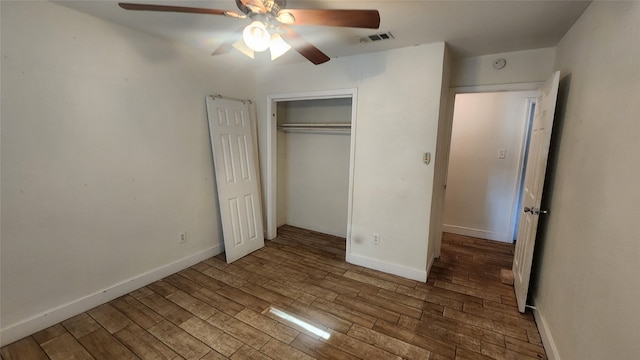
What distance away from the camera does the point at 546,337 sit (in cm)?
189

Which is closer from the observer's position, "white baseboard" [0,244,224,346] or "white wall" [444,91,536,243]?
"white baseboard" [0,244,224,346]

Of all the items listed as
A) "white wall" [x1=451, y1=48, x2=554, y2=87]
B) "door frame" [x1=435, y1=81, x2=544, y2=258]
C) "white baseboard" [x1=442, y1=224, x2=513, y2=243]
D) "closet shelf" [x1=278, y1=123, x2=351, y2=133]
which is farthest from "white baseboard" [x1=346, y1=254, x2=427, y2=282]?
"white wall" [x1=451, y1=48, x2=554, y2=87]

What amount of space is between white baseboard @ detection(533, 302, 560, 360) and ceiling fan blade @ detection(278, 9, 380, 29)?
92.5 inches

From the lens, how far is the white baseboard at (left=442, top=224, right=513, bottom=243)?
3.93 meters

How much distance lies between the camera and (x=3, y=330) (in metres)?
1.81

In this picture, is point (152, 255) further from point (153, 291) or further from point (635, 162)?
point (635, 162)

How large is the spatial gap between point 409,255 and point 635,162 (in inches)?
76.5

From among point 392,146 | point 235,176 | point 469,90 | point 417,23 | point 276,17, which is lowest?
point 235,176

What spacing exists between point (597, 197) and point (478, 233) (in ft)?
9.64

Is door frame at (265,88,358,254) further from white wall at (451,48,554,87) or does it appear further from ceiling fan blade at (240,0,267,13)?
ceiling fan blade at (240,0,267,13)

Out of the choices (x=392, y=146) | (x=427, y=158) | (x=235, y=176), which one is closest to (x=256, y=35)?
(x=392, y=146)

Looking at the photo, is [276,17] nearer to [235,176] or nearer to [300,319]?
[235,176]

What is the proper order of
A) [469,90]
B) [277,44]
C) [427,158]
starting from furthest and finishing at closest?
[469,90] < [427,158] < [277,44]

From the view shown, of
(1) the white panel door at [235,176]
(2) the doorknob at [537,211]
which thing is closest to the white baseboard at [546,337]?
(2) the doorknob at [537,211]
